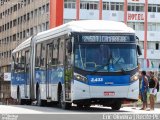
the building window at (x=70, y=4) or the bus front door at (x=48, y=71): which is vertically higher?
the building window at (x=70, y=4)

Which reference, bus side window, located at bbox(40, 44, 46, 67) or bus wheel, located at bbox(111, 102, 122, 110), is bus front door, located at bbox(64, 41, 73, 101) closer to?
bus wheel, located at bbox(111, 102, 122, 110)

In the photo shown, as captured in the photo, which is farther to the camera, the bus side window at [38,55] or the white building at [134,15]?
the white building at [134,15]

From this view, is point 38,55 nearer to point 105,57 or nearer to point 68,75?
point 68,75

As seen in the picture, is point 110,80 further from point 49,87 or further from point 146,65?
point 146,65

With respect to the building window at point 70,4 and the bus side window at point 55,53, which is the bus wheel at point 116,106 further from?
the building window at point 70,4

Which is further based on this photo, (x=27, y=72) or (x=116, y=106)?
(x=27, y=72)

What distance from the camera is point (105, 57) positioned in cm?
2428

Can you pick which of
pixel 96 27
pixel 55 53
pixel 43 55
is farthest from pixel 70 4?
pixel 96 27

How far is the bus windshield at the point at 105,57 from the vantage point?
79.5ft

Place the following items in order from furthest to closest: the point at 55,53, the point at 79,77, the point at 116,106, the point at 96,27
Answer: the point at 55,53
the point at 116,106
the point at 96,27
the point at 79,77

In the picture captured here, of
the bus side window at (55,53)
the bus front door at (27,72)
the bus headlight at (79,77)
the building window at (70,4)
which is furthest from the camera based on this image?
the building window at (70,4)

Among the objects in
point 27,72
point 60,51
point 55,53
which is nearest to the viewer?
point 60,51

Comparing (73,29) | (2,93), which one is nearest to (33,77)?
(73,29)

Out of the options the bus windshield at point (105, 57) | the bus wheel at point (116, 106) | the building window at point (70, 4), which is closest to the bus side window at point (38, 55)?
the bus wheel at point (116, 106)
